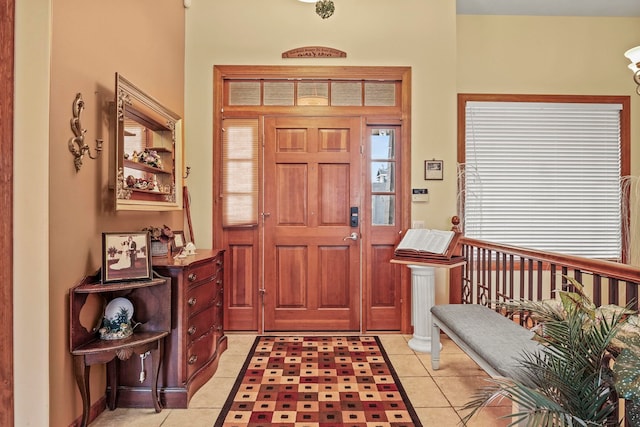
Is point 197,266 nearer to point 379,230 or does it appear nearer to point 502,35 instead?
point 379,230

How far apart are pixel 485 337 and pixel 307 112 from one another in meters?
2.62

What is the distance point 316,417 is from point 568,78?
4474 mm

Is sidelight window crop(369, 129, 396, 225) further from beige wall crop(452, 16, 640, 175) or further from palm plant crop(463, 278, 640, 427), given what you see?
palm plant crop(463, 278, 640, 427)

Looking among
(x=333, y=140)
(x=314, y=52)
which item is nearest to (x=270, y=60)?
(x=314, y=52)

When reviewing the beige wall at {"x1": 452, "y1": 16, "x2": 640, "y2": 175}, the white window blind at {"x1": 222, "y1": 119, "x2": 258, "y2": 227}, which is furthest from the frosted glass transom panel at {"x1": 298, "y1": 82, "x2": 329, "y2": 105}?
the beige wall at {"x1": 452, "y1": 16, "x2": 640, "y2": 175}

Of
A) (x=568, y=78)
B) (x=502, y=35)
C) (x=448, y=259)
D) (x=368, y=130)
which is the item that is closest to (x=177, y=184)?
(x=368, y=130)

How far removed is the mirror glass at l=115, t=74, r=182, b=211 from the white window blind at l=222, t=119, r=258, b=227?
0.58 metres

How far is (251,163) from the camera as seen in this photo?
3742mm

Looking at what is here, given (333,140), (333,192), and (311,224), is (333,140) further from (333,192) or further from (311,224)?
(311,224)

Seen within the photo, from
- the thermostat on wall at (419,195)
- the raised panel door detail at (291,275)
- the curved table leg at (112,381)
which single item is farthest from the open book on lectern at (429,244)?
the curved table leg at (112,381)

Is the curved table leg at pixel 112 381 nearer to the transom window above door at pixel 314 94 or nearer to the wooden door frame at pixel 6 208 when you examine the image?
the wooden door frame at pixel 6 208

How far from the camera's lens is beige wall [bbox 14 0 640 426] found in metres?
2.09

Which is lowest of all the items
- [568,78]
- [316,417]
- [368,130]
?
[316,417]

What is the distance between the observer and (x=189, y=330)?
2486mm
